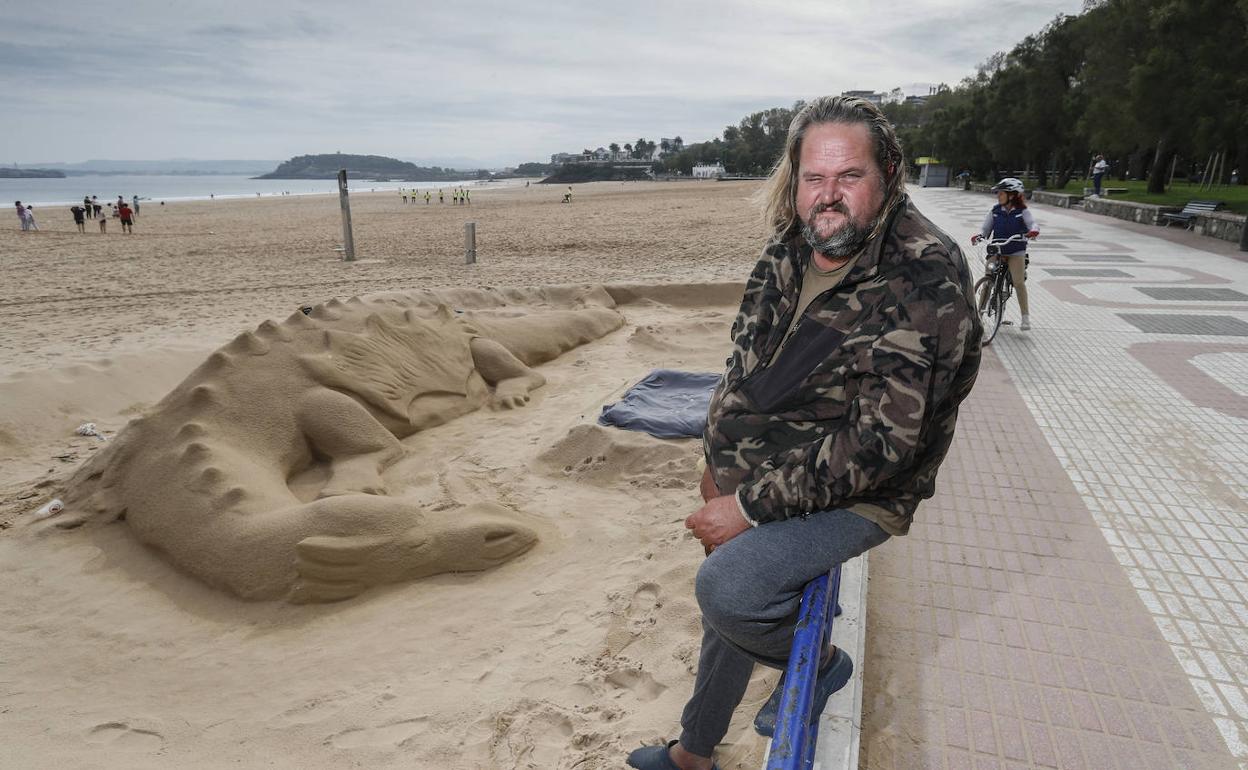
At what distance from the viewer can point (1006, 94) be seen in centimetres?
3297

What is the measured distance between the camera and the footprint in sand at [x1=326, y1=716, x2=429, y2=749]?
2.53 metres

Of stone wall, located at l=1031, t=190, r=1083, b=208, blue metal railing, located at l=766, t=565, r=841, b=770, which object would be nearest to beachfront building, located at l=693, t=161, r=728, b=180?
stone wall, located at l=1031, t=190, r=1083, b=208

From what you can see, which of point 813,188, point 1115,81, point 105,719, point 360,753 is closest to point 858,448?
point 813,188

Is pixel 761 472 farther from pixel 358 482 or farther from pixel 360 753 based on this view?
pixel 358 482

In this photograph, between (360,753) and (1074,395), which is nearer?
(360,753)

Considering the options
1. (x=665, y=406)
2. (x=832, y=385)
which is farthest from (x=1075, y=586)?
(x=665, y=406)

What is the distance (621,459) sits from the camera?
4.79 m

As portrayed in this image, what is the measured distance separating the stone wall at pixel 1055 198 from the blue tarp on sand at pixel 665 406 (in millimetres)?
24369

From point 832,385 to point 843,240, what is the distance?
0.36 m

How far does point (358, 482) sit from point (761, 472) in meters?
3.00

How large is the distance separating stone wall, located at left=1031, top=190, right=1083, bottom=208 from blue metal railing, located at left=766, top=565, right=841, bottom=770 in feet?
92.7

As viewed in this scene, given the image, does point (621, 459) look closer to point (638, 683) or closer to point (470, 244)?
point (638, 683)

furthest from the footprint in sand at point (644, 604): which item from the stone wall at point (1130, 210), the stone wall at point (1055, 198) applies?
the stone wall at point (1055, 198)

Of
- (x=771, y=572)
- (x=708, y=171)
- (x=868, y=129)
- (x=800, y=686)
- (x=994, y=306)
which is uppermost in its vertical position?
(x=708, y=171)
